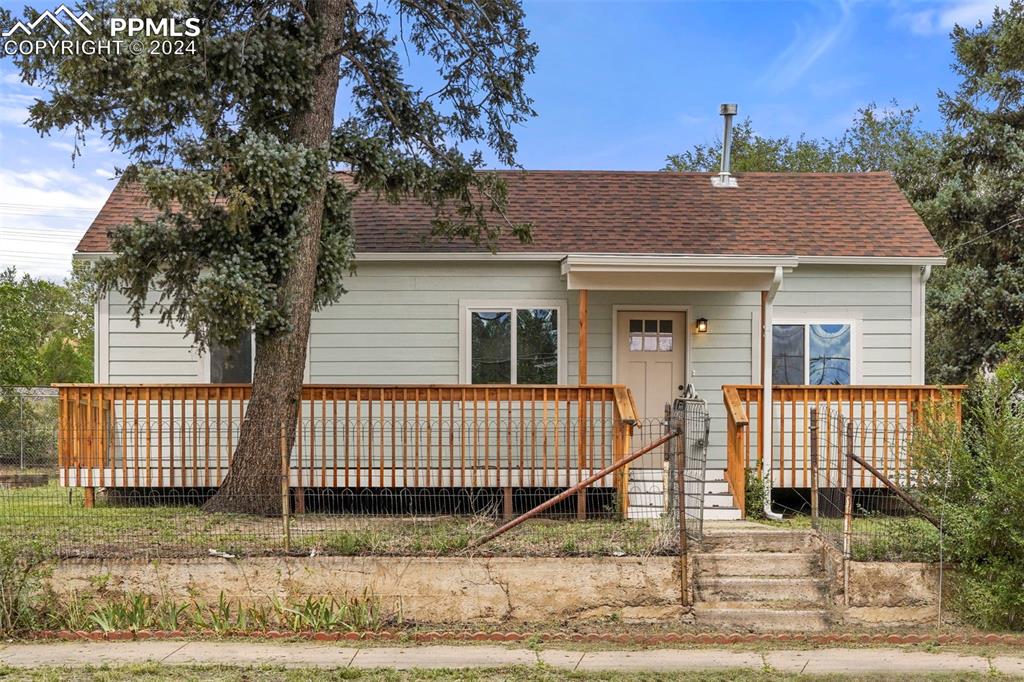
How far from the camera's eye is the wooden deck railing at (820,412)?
11.5m

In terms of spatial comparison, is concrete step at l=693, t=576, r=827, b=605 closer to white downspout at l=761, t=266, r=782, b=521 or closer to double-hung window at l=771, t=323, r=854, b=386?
white downspout at l=761, t=266, r=782, b=521

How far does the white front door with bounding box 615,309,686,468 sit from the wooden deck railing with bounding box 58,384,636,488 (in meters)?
1.29

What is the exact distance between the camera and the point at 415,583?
827 cm

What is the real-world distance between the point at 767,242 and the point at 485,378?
13.6 ft

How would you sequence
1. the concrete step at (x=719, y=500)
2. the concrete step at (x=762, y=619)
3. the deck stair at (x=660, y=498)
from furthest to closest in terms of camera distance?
the concrete step at (x=719, y=500) → the deck stair at (x=660, y=498) → the concrete step at (x=762, y=619)

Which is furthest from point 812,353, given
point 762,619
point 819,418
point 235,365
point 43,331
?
point 43,331

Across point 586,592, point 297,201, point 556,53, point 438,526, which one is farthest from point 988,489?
point 556,53

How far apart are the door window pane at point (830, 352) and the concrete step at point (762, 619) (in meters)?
5.31

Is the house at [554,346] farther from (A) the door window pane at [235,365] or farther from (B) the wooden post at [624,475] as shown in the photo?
(B) the wooden post at [624,475]

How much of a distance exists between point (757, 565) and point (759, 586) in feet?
0.95

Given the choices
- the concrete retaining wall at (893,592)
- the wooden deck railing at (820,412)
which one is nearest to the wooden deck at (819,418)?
the wooden deck railing at (820,412)

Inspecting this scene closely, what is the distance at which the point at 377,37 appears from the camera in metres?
12.0

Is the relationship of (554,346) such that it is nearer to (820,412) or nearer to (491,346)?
(491,346)

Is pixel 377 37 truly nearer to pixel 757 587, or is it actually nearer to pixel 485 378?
pixel 485 378
